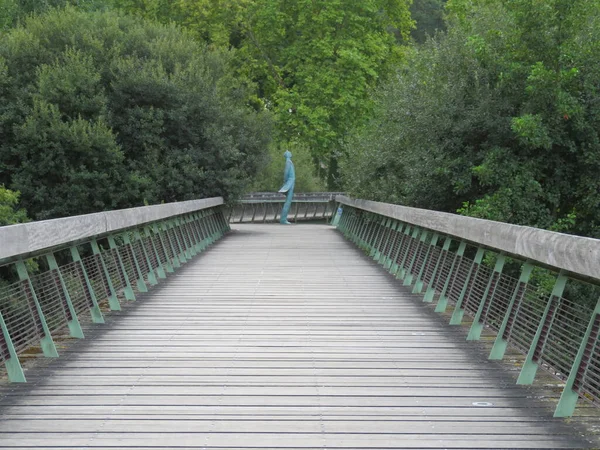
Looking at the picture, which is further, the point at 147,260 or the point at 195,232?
the point at 195,232

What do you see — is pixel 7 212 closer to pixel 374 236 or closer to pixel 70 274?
pixel 374 236

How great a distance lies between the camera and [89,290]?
808cm

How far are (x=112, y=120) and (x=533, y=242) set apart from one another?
17249 millimetres

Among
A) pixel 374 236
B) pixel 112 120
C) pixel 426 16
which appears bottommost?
pixel 374 236

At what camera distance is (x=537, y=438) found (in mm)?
4555

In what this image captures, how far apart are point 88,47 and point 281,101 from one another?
15581 mm

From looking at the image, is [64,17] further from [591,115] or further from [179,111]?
[591,115]

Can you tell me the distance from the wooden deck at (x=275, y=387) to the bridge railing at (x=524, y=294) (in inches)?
10.1

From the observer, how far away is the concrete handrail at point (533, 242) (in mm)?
4811

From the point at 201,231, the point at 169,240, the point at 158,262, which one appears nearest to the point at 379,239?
the point at 169,240

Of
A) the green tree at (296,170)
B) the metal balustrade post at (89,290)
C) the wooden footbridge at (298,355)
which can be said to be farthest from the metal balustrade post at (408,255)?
the green tree at (296,170)

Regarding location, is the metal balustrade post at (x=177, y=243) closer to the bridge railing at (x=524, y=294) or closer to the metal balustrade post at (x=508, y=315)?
the bridge railing at (x=524, y=294)

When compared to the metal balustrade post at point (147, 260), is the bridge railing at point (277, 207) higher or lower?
lower

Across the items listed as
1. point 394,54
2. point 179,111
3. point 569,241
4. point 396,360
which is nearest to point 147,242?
point 396,360
